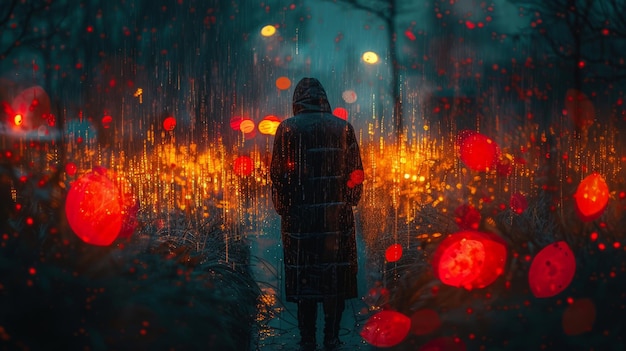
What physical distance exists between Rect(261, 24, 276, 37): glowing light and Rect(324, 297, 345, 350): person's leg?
4.18 metres

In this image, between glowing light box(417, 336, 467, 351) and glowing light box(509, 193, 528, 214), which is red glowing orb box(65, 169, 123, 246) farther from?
glowing light box(509, 193, 528, 214)

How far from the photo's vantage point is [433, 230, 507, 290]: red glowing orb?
4180 millimetres

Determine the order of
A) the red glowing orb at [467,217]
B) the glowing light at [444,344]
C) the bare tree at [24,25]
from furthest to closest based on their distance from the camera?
the bare tree at [24,25], the red glowing orb at [467,217], the glowing light at [444,344]

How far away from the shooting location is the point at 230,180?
7594 millimetres

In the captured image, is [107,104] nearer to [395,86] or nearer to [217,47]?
[217,47]

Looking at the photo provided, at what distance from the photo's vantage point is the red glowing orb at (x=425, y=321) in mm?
3973

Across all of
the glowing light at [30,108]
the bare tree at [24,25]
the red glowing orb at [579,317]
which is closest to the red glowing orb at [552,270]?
the red glowing orb at [579,317]

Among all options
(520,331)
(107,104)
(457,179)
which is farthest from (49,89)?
(520,331)

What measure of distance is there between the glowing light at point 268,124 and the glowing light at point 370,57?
135 centimetres

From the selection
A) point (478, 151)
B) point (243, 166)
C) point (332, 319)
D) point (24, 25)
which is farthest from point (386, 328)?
point (24, 25)

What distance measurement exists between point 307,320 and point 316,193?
97cm

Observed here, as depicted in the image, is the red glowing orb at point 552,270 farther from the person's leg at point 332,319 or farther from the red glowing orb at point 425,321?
the person's leg at point 332,319

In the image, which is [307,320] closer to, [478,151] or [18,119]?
[18,119]

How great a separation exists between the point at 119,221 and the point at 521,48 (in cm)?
511
